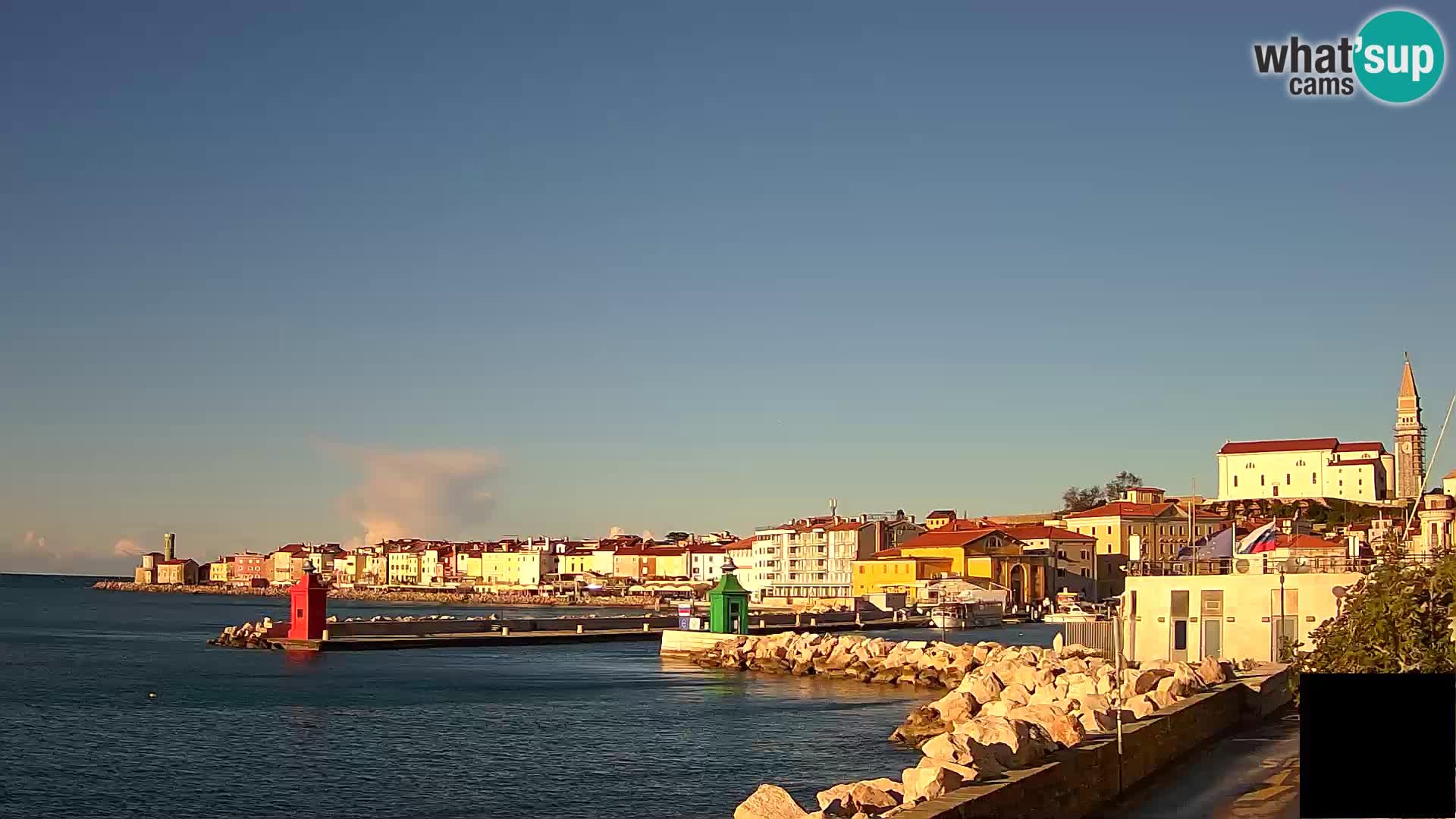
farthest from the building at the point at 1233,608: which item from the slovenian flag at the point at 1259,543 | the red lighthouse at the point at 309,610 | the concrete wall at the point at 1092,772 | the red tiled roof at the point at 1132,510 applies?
the red tiled roof at the point at 1132,510

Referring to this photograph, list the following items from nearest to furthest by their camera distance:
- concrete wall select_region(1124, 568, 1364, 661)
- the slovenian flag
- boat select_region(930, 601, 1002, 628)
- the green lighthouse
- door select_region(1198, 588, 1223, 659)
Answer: concrete wall select_region(1124, 568, 1364, 661), door select_region(1198, 588, 1223, 659), the slovenian flag, the green lighthouse, boat select_region(930, 601, 1002, 628)

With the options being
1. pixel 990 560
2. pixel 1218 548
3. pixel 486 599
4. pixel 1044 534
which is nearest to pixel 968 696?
pixel 1218 548

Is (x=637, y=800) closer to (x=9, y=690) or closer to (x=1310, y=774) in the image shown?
(x=1310, y=774)

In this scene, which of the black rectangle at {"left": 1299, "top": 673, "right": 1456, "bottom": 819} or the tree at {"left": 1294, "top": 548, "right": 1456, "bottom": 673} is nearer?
the black rectangle at {"left": 1299, "top": 673, "right": 1456, "bottom": 819}

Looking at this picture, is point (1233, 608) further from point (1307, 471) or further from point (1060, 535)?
point (1307, 471)

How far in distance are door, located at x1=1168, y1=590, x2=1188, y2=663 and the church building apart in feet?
355

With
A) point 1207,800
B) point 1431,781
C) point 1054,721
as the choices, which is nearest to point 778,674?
point 1054,721

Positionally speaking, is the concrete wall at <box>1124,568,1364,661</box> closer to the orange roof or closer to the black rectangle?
the black rectangle

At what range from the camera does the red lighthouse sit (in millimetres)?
63844

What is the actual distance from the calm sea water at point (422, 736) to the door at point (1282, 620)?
839cm

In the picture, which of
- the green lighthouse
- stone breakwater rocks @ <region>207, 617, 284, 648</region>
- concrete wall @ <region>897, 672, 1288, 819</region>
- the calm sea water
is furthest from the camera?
stone breakwater rocks @ <region>207, 617, 284, 648</region>

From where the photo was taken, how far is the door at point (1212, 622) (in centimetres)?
3189

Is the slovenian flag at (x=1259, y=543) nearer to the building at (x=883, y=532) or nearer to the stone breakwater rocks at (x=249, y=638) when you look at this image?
the stone breakwater rocks at (x=249, y=638)

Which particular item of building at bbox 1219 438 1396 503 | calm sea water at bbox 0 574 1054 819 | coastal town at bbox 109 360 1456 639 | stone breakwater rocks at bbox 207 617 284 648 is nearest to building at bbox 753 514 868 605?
coastal town at bbox 109 360 1456 639
